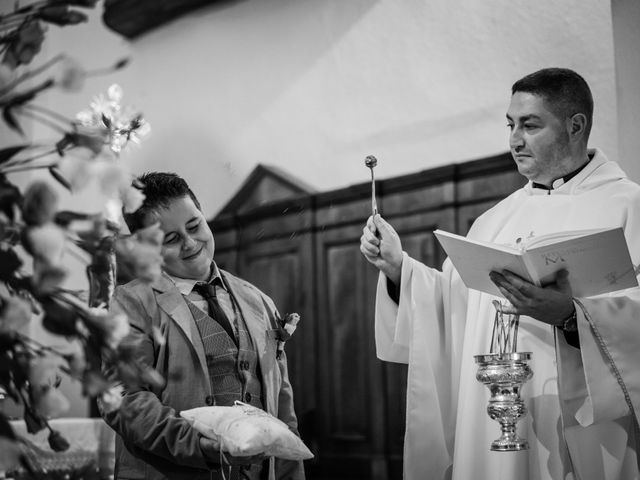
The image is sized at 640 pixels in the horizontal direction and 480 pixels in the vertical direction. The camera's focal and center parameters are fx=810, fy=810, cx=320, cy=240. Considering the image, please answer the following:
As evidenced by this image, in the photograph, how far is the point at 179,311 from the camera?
2.29 metres

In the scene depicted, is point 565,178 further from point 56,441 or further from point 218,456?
point 56,441

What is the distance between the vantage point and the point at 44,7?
1072 mm

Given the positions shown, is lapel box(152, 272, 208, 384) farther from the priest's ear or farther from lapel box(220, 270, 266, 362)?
the priest's ear

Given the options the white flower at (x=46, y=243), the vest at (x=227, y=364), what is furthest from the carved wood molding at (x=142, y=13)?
the white flower at (x=46, y=243)

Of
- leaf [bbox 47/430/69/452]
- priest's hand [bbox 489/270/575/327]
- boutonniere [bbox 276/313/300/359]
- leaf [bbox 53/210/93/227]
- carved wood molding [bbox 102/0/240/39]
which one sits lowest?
leaf [bbox 47/430/69/452]

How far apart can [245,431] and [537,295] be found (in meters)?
1.00

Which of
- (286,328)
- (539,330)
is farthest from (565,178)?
(286,328)

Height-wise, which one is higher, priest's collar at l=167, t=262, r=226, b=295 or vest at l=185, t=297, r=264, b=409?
priest's collar at l=167, t=262, r=226, b=295

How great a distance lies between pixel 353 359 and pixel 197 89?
277 centimetres

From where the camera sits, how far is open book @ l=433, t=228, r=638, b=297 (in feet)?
7.43

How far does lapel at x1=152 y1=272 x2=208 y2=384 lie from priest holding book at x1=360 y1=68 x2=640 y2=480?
28.3 inches

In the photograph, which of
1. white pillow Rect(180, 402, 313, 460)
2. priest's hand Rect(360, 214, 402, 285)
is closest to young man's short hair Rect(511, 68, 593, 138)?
priest's hand Rect(360, 214, 402, 285)

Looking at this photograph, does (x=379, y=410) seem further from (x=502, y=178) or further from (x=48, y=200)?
(x=48, y=200)

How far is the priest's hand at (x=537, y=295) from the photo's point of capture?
94.0 inches
